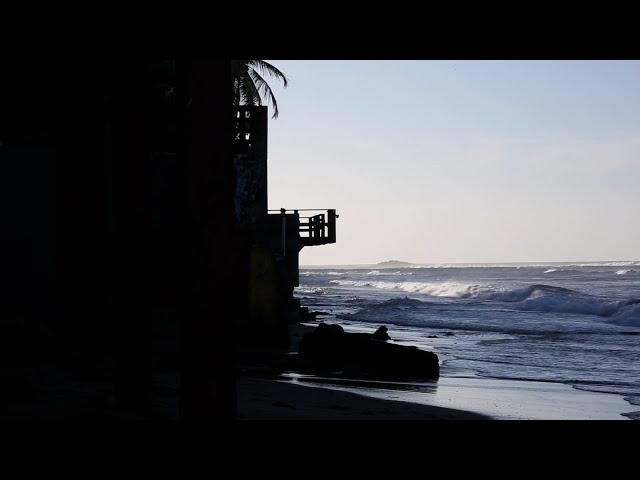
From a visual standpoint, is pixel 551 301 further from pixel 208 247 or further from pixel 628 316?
pixel 208 247

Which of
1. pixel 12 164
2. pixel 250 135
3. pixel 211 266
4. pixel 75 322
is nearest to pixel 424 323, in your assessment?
pixel 250 135

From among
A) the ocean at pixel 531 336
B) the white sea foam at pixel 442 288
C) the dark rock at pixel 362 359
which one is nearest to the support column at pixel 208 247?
the ocean at pixel 531 336

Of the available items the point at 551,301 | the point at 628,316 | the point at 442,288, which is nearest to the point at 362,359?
the point at 628,316

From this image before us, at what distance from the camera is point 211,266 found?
356 centimetres

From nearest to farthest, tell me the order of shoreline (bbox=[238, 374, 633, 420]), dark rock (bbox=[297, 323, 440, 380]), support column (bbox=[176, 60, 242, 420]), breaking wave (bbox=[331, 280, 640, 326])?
1. support column (bbox=[176, 60, 242, 420])
2. shoreline (bbox=[238, 374, 633, 420])
3. dark rock (bbox=[297, 323, 440, 380])
4. breaking wave (bbox=[331, 280, 640, 326])

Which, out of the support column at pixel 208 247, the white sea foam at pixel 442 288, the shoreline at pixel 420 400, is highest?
A: the support column at pixel 208 247

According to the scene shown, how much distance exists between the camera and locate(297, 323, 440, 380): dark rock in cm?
1320

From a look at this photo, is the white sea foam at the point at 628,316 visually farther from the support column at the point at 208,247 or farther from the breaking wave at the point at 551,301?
the support column at the point at 208,247

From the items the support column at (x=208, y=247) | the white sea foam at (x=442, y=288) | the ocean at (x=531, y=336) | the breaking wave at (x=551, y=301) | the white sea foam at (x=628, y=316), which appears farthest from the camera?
the white sea foam at (x=442, y=288)

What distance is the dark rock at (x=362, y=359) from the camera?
13195 millimetres

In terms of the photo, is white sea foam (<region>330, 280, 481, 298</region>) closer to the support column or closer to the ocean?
the ocean

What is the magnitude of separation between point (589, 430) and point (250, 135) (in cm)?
1279

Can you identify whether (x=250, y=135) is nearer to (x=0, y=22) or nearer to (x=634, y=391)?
(x=634, y=391)

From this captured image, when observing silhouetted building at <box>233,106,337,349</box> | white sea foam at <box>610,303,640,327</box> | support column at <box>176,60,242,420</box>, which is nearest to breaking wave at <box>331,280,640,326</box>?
white sea foam at <box>610,303,640,327</box>
